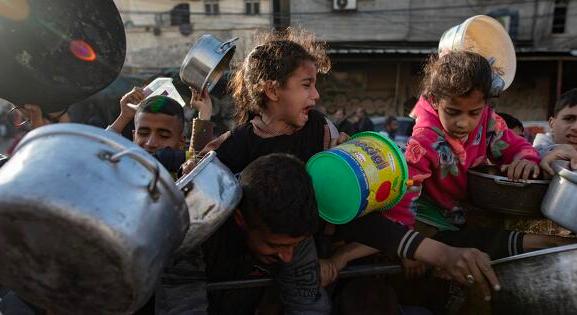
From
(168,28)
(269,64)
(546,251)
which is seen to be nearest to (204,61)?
(269,64)

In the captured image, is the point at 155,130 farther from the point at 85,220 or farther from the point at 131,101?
the point at 85,220

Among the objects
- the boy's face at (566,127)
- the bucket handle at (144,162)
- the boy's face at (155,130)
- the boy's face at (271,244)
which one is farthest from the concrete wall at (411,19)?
the bucket handle at (144,162)

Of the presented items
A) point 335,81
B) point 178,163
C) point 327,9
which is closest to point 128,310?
point 178,163

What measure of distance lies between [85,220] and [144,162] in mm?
173

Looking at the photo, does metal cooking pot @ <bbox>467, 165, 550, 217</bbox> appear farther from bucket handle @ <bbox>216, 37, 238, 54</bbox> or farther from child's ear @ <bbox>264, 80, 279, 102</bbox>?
bucket handle @ <bbox>216, 37, 238, 54</bbox>

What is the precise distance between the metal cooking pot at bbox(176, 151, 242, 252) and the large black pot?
89cm

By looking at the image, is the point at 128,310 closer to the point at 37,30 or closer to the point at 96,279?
the point at 96,279

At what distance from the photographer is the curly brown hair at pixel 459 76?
6.00 feet

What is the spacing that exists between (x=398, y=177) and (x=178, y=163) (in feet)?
3.48

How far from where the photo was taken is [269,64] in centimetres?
195

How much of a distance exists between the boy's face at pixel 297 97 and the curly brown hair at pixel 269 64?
0.02 m

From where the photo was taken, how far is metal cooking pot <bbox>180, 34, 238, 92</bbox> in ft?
8.39

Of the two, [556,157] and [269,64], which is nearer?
[556,157]

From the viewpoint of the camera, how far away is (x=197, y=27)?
68.9 feet
